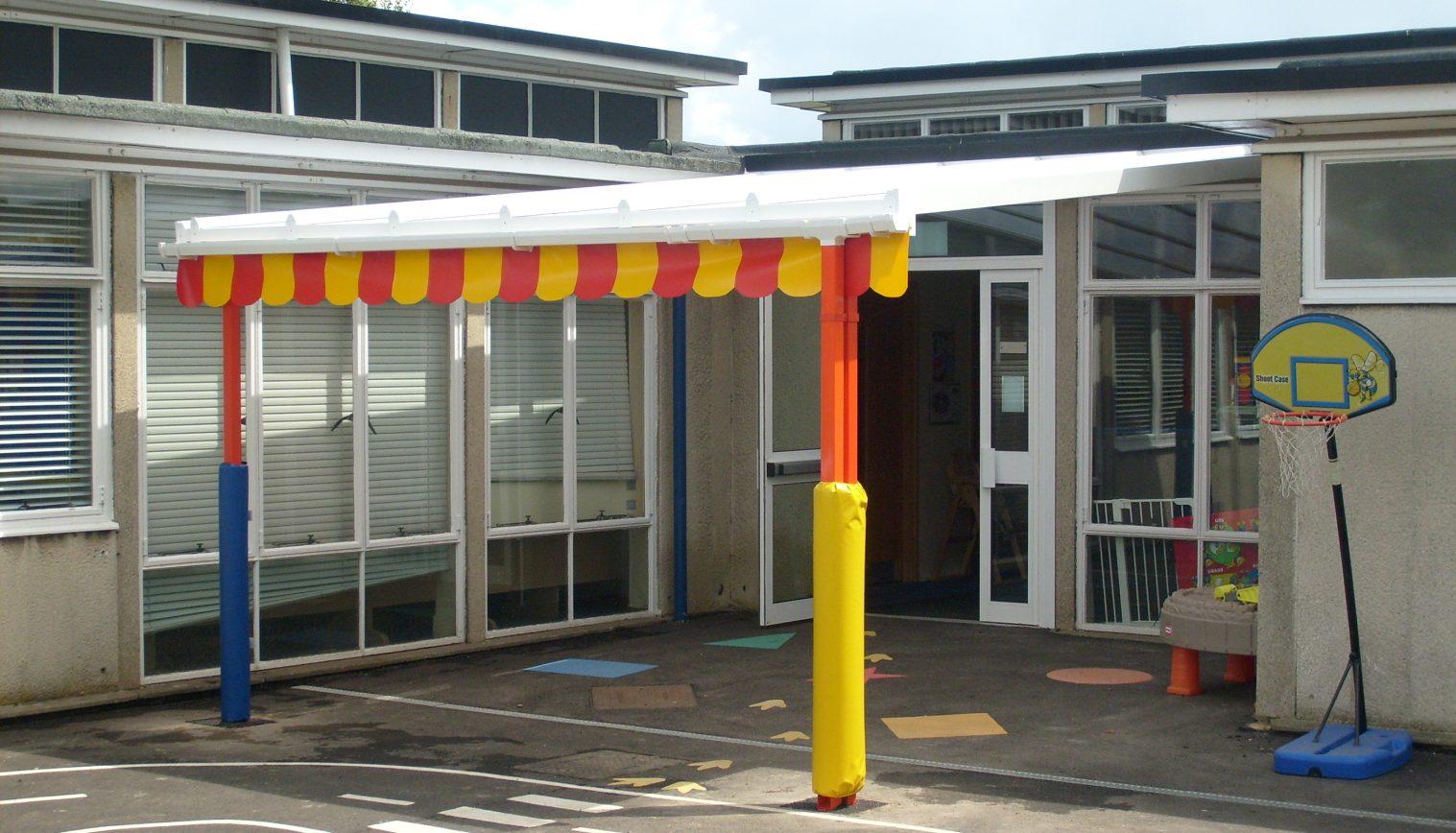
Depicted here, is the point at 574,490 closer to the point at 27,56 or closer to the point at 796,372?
the point at 796,372

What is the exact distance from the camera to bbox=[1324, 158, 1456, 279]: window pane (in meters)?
7.28

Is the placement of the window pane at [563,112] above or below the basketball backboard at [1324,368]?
above

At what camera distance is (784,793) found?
6.82 metres

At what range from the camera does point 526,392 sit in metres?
11.0

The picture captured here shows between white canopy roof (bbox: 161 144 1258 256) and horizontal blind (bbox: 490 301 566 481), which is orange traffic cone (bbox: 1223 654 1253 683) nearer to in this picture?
white canopy roof (bbox: 161 144 1258 256)

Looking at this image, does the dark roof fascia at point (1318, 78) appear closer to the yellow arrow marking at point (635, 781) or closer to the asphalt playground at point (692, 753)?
the asphalt playground at point (692, 753)

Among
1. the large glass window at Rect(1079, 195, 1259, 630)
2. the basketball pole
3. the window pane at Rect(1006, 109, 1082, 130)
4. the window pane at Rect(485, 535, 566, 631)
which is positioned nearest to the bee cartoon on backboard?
the basketball pole

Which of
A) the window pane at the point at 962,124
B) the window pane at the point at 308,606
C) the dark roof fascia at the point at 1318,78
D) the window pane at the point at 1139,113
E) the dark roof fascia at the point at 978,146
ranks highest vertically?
the window pane at the point at 962,124

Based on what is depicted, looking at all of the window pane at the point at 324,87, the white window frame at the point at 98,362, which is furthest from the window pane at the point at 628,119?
the white window frame at the point at 98,362

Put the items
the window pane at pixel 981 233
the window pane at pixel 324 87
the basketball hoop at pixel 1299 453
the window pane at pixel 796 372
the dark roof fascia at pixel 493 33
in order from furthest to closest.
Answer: the window pane at pixel 324 87 → the dark roof fascia at pixel 493 33 → the window pane at pixel 796 372 → the window pane at pixel 981 233 → the basketball hoop at pixel 1299 453

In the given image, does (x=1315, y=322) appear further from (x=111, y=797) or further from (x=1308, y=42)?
(x=1308, y=42)

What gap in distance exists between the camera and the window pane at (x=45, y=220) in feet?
28.5

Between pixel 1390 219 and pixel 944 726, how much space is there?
10.7 ft

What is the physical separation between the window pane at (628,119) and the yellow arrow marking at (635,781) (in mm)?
11957
